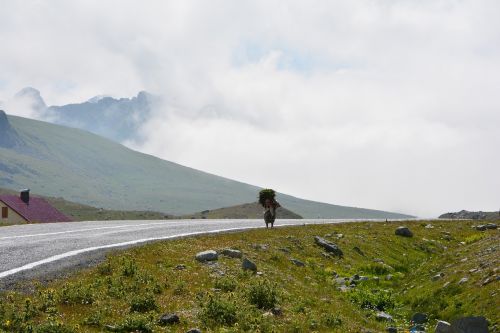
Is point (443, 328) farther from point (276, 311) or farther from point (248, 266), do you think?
point (248, 266)

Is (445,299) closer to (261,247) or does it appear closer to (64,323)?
(261,247)

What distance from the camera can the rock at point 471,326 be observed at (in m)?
15.8

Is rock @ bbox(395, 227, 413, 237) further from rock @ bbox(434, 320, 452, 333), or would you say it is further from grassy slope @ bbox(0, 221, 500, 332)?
rock @ bbox(434, 320, 452, 333)

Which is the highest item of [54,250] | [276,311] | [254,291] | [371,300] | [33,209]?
[33,209]

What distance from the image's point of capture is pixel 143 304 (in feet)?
47.4

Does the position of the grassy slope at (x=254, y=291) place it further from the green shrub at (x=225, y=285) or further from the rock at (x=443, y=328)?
the rock at (x=443, y=328)

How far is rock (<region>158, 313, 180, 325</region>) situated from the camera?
13.6 metres

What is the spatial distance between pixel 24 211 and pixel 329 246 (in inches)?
3863

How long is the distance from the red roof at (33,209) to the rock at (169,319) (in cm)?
10542

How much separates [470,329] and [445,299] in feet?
17.8

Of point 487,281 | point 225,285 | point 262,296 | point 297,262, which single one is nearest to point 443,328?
point 487,281

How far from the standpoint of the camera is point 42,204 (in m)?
121

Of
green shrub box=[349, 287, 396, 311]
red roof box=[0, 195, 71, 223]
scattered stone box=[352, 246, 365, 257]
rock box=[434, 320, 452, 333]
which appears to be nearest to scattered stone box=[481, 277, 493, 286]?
green shrub box=[349, 287, 396, 311]

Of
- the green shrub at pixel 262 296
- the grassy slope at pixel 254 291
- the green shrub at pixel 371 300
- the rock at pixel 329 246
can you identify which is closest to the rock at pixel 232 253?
the grassy slope at pixel 254 291
